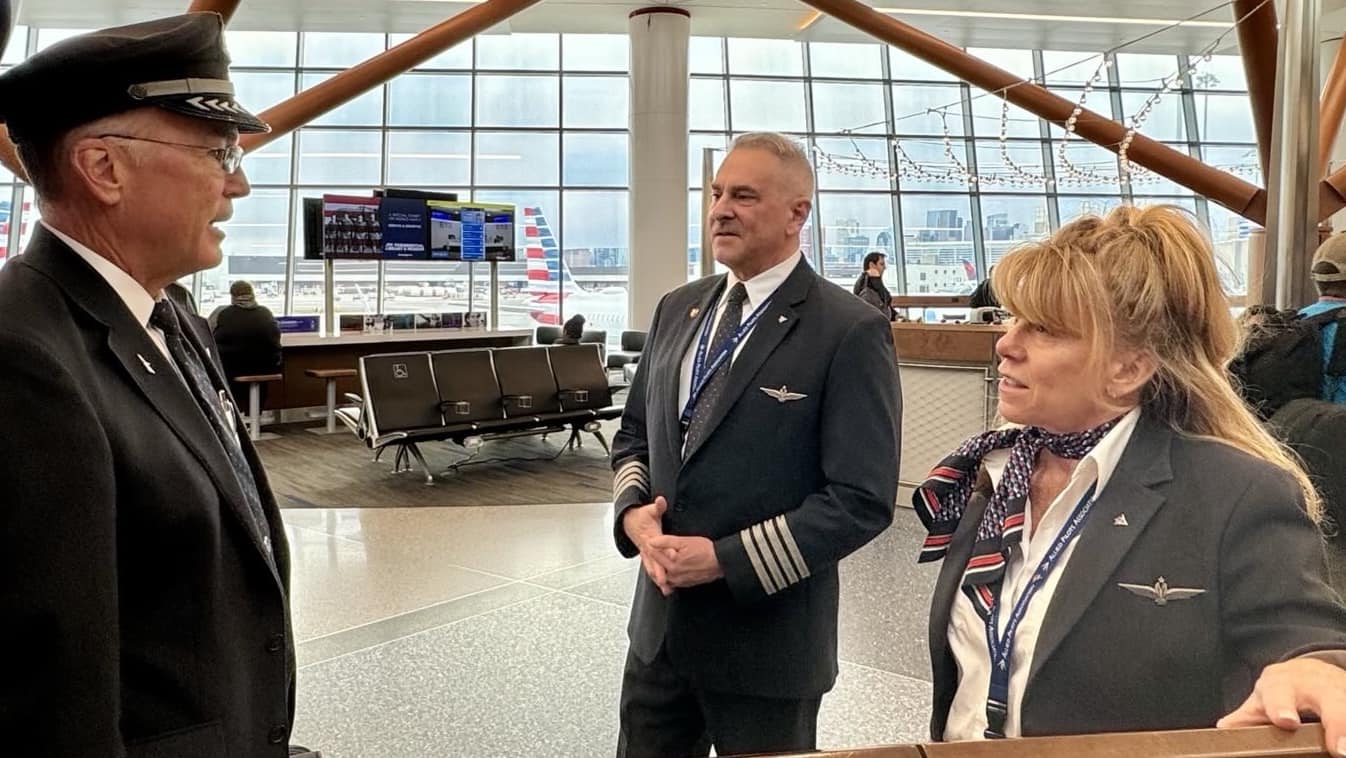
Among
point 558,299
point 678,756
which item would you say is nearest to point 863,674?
point 678,756

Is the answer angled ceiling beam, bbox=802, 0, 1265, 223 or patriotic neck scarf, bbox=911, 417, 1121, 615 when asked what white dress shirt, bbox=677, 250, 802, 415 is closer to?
patriotic neck scarf, bbox=911, 417, 1121, 615

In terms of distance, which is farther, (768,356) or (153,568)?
(768,356)

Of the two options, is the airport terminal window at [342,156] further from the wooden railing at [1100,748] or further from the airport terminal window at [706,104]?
the wooden railing at [1100,748]

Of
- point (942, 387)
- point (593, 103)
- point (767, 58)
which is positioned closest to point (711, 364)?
point (942, 387)

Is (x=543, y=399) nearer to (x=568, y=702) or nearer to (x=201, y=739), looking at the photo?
(x=568, y=702)

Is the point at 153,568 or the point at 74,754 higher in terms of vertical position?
the point at 153,568

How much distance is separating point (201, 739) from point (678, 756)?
101 cm

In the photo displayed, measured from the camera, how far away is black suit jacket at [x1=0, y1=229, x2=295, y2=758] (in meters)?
0.92

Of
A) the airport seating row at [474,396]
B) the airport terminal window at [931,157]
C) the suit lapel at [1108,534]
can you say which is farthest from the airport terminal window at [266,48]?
the suit lapel at [1108,534]

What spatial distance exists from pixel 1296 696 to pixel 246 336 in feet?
31.5

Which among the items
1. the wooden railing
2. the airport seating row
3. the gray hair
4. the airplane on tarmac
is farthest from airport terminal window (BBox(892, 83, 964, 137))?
the wooden railing

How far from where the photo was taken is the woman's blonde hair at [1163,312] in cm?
112

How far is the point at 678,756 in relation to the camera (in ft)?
5.98

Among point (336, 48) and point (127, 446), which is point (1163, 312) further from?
point (336, 48)
